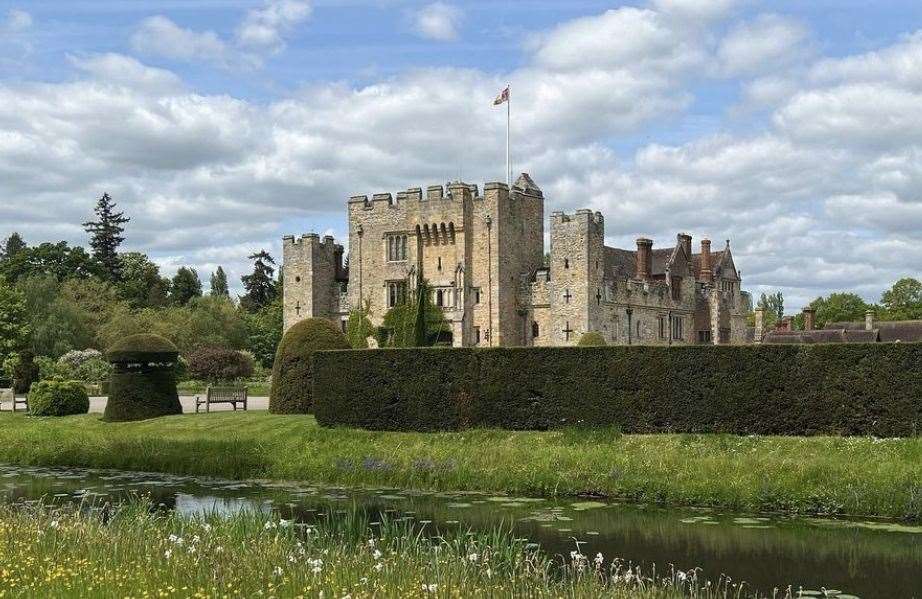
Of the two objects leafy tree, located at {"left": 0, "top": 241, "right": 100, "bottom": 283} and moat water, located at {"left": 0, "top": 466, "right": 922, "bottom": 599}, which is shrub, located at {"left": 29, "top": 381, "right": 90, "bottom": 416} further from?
leafy tree, located at {"left": 0, "top": 241, "right": 100, "bottom": 283}

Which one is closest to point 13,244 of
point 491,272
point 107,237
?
point 107,237

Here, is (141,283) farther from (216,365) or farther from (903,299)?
(903,299)

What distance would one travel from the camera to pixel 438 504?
54.5 ft

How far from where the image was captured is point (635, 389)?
67.8 feet

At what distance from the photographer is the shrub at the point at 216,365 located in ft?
163

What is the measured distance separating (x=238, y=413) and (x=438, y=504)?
12158 mm


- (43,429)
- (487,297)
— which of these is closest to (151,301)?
(487,297)

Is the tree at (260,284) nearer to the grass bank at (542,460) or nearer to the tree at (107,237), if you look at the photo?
the tree at (107,237)

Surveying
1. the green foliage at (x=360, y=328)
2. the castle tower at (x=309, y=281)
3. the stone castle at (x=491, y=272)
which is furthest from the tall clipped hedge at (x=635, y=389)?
the castle tower at (x=309, y=281)

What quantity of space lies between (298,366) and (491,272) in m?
21.8

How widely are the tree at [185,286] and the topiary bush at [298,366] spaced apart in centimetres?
6628

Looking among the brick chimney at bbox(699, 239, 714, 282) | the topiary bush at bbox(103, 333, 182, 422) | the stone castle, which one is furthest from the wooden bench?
the brick chimney at bbox(699, 239, 714, 282)

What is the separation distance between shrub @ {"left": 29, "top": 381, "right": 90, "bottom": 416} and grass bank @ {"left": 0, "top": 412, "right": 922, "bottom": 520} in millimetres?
4670

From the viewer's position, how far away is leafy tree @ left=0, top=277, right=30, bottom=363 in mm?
54438
